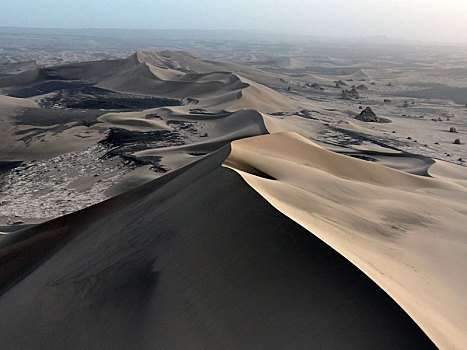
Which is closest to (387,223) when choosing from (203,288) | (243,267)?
(243,267)

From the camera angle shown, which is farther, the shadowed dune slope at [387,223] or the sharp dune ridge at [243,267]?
the shadowed dune slope at [387,223]

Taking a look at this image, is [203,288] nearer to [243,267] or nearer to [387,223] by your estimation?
[243,267]

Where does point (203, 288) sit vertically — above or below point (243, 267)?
below

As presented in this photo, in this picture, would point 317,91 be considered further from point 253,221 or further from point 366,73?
point 253,221

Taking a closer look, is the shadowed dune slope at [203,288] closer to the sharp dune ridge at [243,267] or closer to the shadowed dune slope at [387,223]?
the sharp dune ridge at [243,267]

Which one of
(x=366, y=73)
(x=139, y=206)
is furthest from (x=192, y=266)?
(x=366, y=73)

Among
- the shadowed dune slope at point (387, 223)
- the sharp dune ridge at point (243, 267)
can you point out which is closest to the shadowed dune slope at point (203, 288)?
the sharp dune ridge at point (243, 267)

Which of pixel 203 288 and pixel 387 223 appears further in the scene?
pixel 387 223
